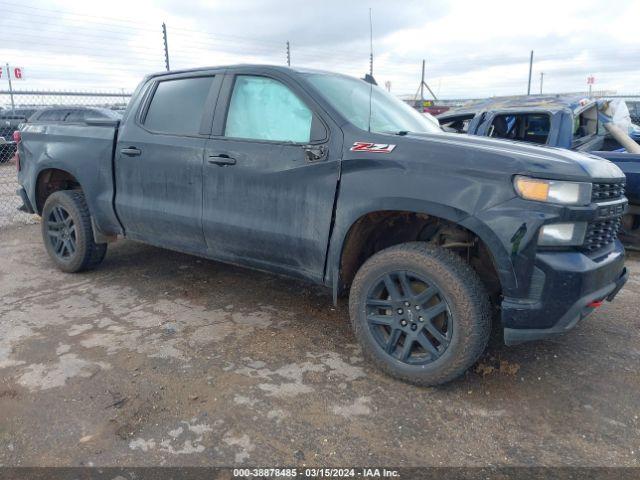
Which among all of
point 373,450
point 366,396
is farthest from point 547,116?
point 373,450

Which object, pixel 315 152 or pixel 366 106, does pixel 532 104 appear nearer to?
pixel 366 106

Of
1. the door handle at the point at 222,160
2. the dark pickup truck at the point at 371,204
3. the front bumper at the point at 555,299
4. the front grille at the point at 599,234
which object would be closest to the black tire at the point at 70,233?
the dark pickup truck at the point at 371,204

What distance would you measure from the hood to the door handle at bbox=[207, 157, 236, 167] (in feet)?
4.02

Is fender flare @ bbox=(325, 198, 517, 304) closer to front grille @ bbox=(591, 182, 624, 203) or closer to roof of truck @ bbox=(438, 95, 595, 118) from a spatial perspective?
front grille @ bbox=(591, 182, 624, 203)

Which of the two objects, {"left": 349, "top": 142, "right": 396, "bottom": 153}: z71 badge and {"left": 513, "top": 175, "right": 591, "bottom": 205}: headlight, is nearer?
{"left": 513, "top": 175, "right": 591, "bottom": 205}: headlight

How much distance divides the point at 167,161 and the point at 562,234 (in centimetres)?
275

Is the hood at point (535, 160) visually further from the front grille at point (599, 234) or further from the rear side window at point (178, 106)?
the rear side window at point (178, 106)

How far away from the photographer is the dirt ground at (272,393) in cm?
240

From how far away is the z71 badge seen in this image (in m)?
2.92

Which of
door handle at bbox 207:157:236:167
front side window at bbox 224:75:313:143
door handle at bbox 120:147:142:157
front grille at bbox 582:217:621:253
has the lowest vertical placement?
front grille at bbox 582:217:621:253

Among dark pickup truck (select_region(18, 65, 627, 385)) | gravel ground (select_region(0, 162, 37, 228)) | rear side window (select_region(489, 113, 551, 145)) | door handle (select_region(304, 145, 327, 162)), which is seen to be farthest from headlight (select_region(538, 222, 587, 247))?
gravel ground (select_region(0, 162, 37, 228))

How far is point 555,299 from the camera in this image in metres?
2.56

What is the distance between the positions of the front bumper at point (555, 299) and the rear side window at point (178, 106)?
2.51 meters

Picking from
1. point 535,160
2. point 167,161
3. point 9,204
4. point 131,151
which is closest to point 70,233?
point 131,151
